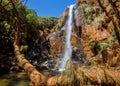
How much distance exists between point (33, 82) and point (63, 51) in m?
21.3

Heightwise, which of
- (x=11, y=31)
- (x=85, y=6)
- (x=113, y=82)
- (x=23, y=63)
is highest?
(x=85, y=6)

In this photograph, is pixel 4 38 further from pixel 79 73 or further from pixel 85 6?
pixel 79 73

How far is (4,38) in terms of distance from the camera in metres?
25.6

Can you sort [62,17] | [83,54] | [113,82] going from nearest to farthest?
[113,82] → [83,54] → [62,17]

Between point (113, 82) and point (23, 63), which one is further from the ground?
point (23, 63)

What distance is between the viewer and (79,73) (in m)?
5.63

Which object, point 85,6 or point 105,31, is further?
point 85,6

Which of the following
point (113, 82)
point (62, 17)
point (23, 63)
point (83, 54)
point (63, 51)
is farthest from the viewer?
point (62, 17)

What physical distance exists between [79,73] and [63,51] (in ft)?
69.7

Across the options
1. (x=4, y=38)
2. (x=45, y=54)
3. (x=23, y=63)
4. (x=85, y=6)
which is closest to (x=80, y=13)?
(x=85, y=6)

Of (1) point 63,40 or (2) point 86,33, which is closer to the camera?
(2) point 86,33

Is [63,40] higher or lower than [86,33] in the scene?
lower

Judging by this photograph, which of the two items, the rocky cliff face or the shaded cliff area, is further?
the rocky cliff face

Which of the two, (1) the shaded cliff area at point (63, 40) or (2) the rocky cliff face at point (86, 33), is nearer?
(1) the shaded cliff area at point (63, 40)
